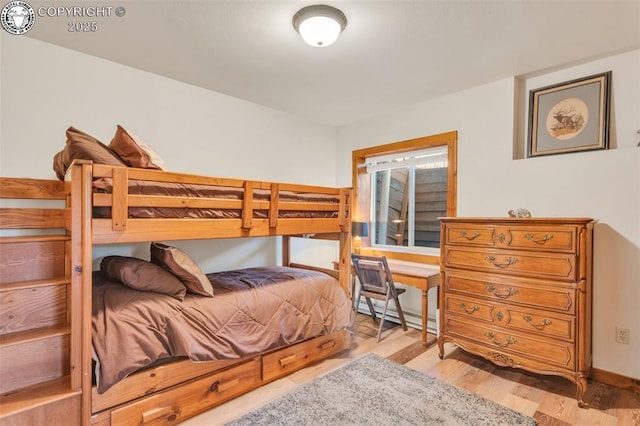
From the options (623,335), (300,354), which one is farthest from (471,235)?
(300,354)

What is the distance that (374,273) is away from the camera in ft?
10.3

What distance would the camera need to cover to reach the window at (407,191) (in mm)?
3441

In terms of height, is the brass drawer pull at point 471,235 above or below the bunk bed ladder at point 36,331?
above

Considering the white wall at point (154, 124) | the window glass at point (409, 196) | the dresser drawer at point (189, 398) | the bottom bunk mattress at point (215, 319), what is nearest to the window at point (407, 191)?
the window glass at point (409, 196)

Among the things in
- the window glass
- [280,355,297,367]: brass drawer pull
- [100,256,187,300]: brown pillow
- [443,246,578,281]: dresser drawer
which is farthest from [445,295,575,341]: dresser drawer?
[100,256,187,300]: brown pillow

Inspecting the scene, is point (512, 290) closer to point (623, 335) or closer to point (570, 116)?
point (623, 335)

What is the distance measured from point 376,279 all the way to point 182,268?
1.87 m

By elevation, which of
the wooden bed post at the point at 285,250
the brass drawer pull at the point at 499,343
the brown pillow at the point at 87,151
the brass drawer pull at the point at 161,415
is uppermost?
the brown pillow at the point at 87,151

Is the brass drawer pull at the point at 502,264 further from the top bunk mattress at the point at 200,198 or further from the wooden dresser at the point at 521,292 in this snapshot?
the top bunk mattress at the point at 200,198

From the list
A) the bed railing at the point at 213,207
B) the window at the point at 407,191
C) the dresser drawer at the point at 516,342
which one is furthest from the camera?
the window at the point at 407,191

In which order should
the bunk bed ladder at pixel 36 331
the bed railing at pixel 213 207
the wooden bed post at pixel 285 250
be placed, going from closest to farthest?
the bunk bed ladder at pixel 36 331
the bed railing at pixel 213 207
the wooden bed post at pixel 285 250

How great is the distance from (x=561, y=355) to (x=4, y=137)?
4.02m

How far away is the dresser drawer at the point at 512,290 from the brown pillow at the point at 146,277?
2.07 m

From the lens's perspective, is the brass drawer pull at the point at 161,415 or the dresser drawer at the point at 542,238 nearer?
the brass drawer pull at the point at 161,415
